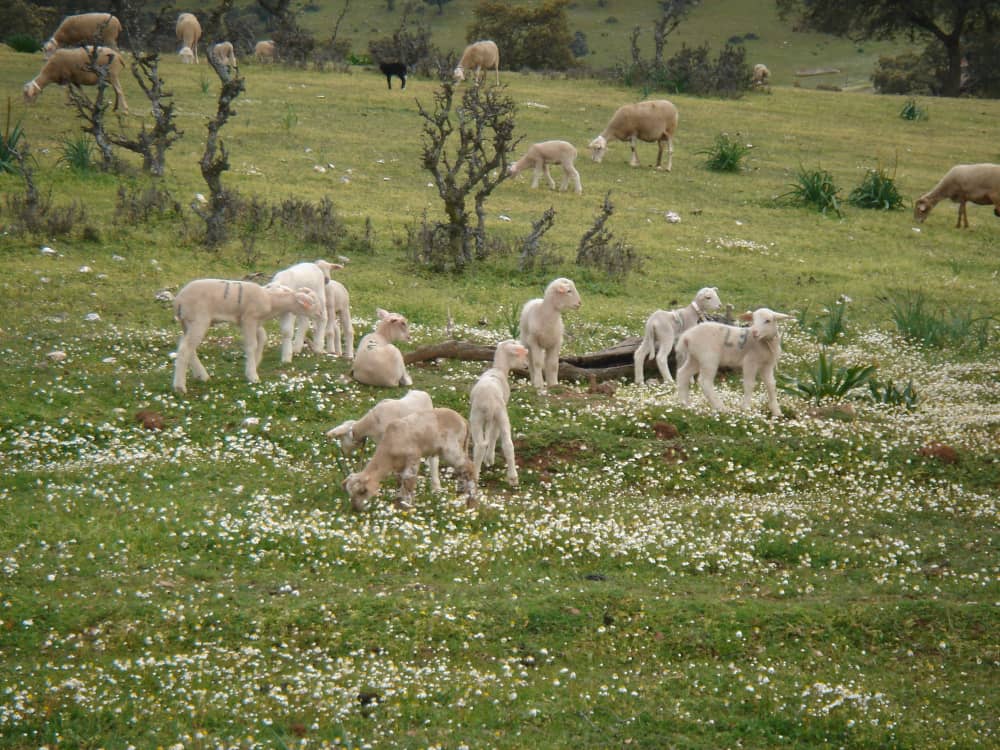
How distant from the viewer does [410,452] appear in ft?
31.6

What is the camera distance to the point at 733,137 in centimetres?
3250

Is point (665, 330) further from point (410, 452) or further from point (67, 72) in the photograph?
point (67, 72)

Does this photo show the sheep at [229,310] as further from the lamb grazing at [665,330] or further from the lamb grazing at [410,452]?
the lamb grazing at [665,330]

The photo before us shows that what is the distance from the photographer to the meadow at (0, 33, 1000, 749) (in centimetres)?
723

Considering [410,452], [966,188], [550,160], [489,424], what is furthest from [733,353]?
[966,188]

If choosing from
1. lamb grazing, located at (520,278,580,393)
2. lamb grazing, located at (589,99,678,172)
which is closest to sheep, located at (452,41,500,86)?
lamb grazing, located at (589,99,678,172)

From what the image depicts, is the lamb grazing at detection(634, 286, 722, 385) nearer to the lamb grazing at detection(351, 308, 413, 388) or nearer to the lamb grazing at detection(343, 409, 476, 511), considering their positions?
the lamb grazing at detection(351, 308, 413, 388)

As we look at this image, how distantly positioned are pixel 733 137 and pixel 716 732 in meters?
27.4

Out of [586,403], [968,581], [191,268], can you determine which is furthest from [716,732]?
[191,268]

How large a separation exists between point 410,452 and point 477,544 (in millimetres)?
970

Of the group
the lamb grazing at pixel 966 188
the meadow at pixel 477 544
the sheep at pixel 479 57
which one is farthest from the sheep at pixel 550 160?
the sheep at pixel 479 57

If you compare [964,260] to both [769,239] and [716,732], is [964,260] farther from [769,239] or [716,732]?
[716,732]

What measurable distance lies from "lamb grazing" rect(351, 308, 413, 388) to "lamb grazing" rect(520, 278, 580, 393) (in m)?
1.37

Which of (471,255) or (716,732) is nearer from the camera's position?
(716,732)
